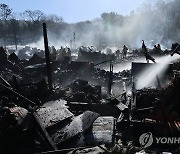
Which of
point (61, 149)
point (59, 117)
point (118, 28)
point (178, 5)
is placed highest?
point (178, 5)

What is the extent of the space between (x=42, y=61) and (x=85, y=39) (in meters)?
51.6

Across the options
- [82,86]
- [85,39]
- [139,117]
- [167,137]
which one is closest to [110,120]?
[139,117]

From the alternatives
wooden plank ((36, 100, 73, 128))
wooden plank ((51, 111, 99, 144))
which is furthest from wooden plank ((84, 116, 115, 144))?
wooden plank ((36, 100, 73, 128))

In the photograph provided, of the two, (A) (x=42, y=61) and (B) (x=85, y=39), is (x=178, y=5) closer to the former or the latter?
(B) (x=85, y=39)

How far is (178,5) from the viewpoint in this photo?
7912cm
